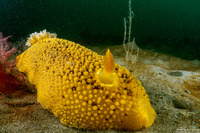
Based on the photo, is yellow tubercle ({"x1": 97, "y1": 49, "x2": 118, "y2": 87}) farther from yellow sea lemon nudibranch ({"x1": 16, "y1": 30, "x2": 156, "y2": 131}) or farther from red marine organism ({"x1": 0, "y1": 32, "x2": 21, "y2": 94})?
red marine organism ({"x1": 0, "y1": 32, "x2": 21, "y2": 94})

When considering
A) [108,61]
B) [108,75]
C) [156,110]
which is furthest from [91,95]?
[156,110]

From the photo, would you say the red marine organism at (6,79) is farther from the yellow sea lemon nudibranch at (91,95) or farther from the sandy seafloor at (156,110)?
the yellow sea lemon nudibranch at (91,95)

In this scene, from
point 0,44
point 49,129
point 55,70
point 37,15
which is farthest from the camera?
point 37,15

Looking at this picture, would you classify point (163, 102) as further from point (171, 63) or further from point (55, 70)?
point (171, 63)

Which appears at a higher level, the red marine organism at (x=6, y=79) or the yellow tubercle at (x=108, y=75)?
the yellow tubercle at (x=108, y=75)

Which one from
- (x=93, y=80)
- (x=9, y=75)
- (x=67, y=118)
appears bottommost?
(x=67, y=118)

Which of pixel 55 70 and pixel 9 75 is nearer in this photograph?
pixel 55 70

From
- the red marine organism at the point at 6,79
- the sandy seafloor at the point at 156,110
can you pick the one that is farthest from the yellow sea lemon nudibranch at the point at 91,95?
the red marine organism at the point at 6,79

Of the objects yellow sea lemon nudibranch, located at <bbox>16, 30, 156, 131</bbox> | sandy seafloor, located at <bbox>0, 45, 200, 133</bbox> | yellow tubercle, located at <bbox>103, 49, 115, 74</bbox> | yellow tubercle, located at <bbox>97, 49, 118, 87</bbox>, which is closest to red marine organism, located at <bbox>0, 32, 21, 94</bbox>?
sandy seafloor, located at <bbox>0, 45, 200, 133</bbox>

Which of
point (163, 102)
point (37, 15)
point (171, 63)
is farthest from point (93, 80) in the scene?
point (37, 15)
